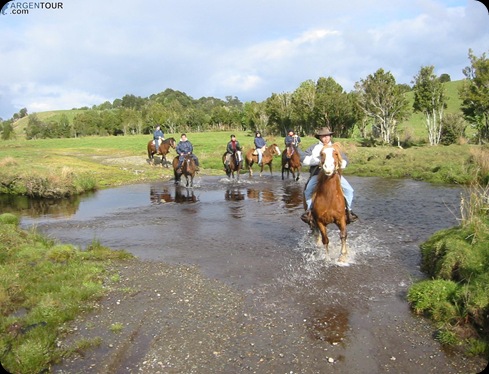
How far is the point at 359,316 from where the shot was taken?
652cm

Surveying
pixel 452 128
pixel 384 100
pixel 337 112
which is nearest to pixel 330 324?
pixel 452 128

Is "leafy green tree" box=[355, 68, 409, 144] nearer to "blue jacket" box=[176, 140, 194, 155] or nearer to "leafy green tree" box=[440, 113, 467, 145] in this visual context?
"leafy green tree" box=[440, 113, 467, 145]

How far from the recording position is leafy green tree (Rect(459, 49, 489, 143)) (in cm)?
3069

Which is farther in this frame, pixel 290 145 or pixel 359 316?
pixel 290 145

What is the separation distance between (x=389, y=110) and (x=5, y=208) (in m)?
39.1

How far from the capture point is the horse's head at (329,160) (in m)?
7.82

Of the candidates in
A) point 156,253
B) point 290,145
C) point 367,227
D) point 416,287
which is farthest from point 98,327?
point 290,145

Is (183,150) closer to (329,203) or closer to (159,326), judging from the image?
(329,203)

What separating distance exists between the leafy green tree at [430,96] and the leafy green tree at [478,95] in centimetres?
A: 222

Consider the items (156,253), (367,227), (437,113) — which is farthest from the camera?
(437,113)

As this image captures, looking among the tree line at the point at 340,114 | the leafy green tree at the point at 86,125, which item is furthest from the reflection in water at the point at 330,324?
the leafy green tree at the point at 86,125

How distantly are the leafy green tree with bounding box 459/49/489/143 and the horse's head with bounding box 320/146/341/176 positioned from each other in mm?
29319

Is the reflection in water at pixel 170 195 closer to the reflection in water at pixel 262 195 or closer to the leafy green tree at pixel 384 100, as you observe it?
the reflection in water at pixel 262 195

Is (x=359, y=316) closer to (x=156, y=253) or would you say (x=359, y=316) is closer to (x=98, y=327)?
(x=98, y=327)
